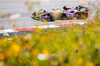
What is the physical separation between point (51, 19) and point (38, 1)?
6.79 m

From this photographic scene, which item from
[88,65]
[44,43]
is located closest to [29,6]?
[44,43]

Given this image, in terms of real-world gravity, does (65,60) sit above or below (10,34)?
above

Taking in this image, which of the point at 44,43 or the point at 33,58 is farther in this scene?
the point at 44,43

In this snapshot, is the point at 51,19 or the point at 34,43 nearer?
the point at 34,43

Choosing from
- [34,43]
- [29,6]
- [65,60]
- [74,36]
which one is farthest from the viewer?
[74,36]

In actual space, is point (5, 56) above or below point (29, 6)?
below

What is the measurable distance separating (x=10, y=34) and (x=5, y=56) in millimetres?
4261

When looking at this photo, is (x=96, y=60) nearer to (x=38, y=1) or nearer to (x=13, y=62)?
(x=13, y=62)

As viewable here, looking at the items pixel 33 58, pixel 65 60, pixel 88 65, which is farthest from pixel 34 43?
pixel 88 65

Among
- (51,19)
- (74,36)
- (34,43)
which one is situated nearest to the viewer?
(34,43)

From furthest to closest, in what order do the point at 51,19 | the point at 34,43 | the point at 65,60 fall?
the point at 51,19, the point at 34,43, the point at 65,60

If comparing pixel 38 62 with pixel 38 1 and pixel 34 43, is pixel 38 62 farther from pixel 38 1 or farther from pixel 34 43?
pixel 38 1

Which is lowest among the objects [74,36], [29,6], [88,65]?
[74,36]

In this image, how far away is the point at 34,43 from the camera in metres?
2.04
